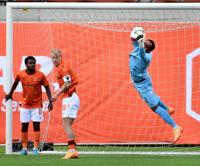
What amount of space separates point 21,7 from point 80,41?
8.53 feet

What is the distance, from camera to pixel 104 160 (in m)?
12.7

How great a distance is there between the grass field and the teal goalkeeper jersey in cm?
129

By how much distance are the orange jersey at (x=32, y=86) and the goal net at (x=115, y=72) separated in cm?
189

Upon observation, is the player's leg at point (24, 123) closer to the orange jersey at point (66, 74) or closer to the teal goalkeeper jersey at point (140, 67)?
the orange jersey at point (66, 74)

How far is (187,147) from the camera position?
54.2ft

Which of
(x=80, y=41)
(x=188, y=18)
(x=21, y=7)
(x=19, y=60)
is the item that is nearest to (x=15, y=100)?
(x=19, y=60)

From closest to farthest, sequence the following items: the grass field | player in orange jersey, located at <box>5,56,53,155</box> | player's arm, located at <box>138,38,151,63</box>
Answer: the grass field → player's arm, located at <box>138,38,151,63</box> → player in orange jersey, located at <box>5,56,53,155</box>

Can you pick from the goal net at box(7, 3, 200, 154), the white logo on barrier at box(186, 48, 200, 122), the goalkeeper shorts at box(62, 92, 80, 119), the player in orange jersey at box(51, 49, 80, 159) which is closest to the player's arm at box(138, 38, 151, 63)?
the player in orange jersey at box(51, 49, 80, 159)

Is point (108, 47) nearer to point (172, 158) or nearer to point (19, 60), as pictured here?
point (19, 60)

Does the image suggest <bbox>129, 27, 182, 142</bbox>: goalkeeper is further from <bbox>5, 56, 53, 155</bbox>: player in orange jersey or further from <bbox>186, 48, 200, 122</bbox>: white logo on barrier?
<bbox>186, 48, 200, 122</bbox>: white logo on barrier

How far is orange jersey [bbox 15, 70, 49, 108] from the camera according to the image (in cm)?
1440

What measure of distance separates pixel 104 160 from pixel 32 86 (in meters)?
2.54

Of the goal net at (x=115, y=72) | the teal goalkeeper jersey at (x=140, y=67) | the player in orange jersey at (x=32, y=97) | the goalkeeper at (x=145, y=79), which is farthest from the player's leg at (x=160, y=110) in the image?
the goal net at (x=115, y=72)

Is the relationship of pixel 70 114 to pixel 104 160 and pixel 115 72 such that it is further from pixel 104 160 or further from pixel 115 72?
pixel 115 72
